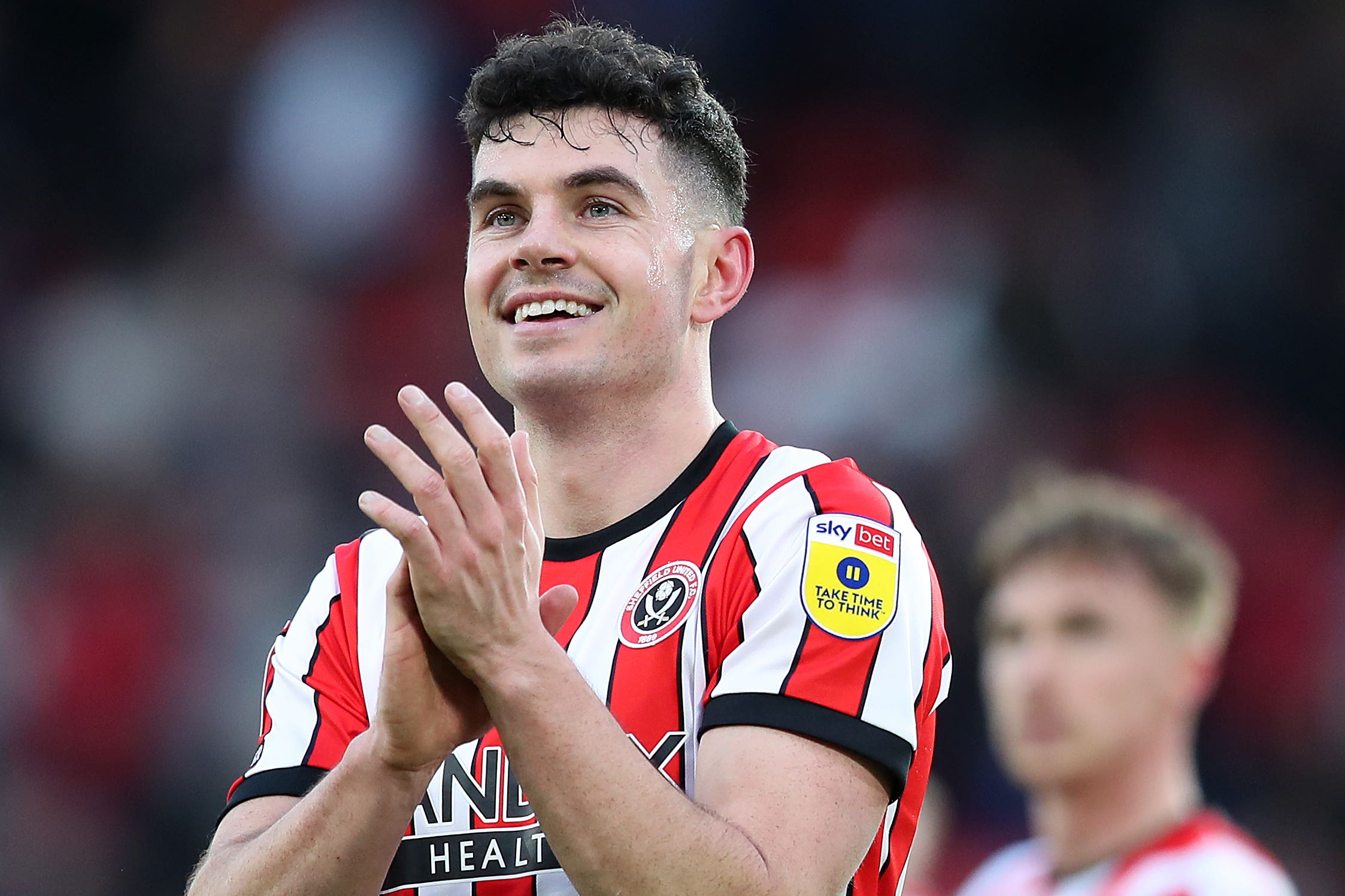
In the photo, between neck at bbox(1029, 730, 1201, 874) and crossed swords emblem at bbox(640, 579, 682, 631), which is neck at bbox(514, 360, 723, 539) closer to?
crossed swords emblem at bbox(640, 579, 682, 631)

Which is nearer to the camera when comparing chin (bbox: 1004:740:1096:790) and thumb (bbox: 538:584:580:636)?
thumb (bbox: 538:584:580:636)

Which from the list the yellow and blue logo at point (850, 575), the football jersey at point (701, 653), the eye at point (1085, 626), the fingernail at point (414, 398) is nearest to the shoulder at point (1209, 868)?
the eye at point (1085, 626)

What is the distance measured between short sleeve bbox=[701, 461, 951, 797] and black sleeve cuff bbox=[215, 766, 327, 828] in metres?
0.73

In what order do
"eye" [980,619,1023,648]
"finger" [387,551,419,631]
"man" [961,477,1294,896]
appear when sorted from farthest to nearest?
"eye" [980,619,1023,648], "man" [961,477,1294,896], "finger" [387,551,419,631]

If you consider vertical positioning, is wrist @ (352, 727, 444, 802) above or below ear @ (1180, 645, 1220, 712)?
below

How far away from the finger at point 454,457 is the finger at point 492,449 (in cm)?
2

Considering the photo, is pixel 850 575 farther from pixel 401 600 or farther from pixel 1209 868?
pixel 1209 868

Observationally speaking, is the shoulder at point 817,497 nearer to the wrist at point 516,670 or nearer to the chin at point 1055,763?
the wrist at point 516,670

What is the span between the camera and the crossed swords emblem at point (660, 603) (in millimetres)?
2668

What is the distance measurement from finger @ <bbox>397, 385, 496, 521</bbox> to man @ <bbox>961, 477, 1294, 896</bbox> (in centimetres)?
310

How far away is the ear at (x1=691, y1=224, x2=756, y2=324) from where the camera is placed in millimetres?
3133

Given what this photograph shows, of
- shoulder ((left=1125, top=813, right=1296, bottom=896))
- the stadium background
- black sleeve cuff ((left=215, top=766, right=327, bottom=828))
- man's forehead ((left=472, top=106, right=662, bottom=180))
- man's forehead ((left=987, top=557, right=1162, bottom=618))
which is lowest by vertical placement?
shoulder ((left=1125, top=813, right=1296, bottom=896))

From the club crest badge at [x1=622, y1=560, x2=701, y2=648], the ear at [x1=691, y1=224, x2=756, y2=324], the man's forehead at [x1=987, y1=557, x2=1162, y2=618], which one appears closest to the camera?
the club crest badge at [x1=622, y1=560, x2=701, y2=648]

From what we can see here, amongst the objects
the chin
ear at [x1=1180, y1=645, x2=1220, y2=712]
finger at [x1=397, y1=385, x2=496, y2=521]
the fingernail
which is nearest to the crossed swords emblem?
finger at [x1=397, y1=385, x2=496, y2=521]
